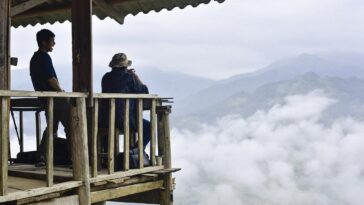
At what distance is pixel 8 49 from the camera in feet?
25.6

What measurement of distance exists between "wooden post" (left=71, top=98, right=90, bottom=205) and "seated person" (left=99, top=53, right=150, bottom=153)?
2.92ft

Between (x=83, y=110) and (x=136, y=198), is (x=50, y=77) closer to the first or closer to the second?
(x=83, y=110)

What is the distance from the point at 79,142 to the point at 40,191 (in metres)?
0.82

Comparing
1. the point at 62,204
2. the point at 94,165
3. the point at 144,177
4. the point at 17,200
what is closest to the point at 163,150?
the point at 144,177

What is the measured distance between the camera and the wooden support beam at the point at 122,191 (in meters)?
7.70

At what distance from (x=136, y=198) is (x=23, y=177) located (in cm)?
237

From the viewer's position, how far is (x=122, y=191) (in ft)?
A: 26.7

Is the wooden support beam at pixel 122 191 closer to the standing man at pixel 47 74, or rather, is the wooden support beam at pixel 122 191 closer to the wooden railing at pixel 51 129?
the wooden railing at pixel 51 129

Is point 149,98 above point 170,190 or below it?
above

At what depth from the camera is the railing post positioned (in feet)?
28.9

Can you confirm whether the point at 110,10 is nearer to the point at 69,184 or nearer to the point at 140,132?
the point at 140,132

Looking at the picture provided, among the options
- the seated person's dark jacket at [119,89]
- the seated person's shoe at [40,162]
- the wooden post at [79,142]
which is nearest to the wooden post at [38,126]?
the seated person's shoe at [40,162]

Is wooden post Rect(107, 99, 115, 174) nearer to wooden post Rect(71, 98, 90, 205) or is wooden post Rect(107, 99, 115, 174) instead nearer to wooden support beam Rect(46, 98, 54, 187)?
wooden post Rect(71, 98, 90, 205)

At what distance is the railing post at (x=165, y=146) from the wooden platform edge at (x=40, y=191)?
75.9 inches
